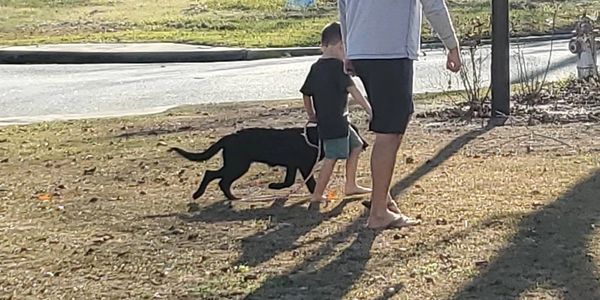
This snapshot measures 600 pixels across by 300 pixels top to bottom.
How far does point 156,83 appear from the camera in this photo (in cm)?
1508

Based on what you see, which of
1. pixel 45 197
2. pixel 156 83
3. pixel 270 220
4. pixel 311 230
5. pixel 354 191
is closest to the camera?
pixel 311 230

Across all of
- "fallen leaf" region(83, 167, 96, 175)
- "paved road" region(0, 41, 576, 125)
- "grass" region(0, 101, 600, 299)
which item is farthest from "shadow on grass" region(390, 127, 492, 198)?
"paved road" region(0, 41, 576, 125)

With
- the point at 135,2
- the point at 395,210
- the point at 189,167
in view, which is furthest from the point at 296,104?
the point at 135,2

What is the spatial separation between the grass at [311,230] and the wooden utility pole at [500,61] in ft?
2.43

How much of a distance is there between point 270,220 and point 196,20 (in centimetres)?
1873

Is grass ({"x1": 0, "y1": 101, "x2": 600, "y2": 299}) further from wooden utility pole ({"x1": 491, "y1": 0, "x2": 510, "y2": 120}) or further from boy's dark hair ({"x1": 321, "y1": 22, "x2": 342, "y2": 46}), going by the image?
boy's dark hair ({"x1": 321, "y1": 22, "x2": 342, "y2": 46})

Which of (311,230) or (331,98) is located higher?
(331,98)

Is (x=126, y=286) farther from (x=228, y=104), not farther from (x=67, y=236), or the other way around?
(x=228, y=104)

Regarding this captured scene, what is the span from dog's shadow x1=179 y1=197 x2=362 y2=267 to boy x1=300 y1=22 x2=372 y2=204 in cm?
19

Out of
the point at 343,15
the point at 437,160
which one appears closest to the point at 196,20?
the point at 437,160

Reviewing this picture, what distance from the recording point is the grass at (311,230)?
15.8 ft

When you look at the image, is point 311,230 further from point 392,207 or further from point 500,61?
point 500,61

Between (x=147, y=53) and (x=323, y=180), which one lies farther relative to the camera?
(x=147, y=53)

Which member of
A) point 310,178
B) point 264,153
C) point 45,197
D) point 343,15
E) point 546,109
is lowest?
point 546,109
